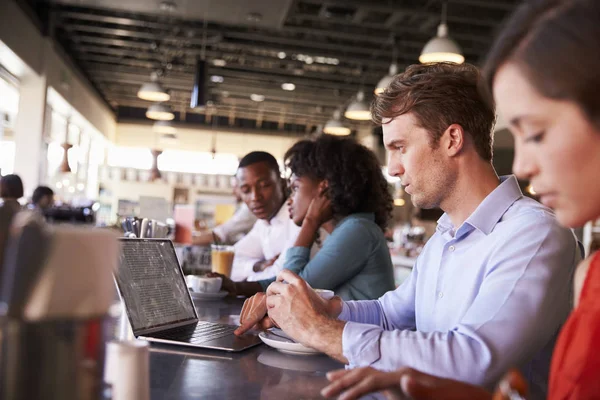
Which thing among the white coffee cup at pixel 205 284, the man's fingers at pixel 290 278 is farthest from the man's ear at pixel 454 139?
the white coffee cup at pixel 205 284

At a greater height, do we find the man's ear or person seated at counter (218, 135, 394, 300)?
the man's ear

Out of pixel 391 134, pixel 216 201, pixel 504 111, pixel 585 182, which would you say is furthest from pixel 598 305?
pixel 216 201

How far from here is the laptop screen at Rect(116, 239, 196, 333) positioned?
1508 mm

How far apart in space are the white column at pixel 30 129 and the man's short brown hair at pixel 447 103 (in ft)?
25.3

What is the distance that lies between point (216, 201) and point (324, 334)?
6.14 metres

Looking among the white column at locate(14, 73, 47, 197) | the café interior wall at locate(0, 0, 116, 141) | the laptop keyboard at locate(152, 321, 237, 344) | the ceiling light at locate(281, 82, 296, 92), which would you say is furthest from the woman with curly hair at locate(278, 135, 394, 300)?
the ceiling light at locate(281, 82, 296, 92)

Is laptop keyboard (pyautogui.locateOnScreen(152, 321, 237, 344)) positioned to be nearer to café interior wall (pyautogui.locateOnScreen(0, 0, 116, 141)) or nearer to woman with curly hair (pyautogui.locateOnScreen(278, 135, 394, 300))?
woman with curly hair (pyautogui.locateOnScreen(278, 135, 394, 300))

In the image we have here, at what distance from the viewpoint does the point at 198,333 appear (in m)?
1.57

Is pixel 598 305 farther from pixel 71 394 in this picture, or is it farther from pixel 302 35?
pixel 302 35

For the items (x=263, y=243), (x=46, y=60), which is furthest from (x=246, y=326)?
(x=46, y=60)

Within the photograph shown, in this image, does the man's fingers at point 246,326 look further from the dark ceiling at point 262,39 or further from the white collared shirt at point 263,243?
→ the dark ceiling at point 262,39

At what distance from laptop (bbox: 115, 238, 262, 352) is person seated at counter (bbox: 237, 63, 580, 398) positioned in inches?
5.0

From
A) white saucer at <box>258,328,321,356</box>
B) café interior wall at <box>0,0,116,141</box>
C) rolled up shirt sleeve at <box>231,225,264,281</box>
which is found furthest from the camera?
café interior wall at <box>0,0,116,141</box>

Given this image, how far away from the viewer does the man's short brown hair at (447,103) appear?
159 centimetres
